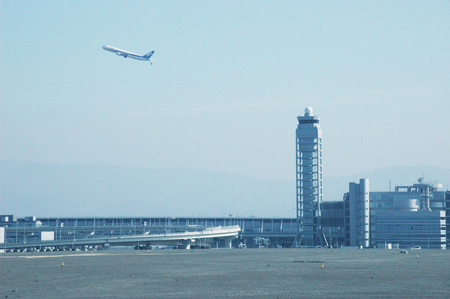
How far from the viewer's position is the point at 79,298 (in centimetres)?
6169

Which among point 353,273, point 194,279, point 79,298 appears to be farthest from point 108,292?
point 353,273

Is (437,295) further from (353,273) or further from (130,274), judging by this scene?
(130,274)

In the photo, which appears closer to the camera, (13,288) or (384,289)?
(384,289)

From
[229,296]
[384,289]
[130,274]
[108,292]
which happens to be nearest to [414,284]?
[384,289]

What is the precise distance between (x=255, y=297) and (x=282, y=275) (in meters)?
30.1

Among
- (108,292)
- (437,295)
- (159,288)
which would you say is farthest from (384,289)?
(108,292)

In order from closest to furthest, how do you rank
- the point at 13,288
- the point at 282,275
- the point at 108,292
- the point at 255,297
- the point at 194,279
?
the point at 255,297, the point at 108,292, the point at 13,288, the point at 194,279, the point at 282,275

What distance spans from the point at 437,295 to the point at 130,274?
47.8 metres

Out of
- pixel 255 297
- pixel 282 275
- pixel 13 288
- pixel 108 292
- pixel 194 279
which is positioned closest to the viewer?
pixel 255 297

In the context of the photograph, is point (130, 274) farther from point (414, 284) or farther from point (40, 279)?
point (414, 284)

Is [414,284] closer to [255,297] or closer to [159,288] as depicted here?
[255,297]

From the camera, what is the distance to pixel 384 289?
67.2 m

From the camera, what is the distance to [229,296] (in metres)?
61.4

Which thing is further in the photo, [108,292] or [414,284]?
[414,284]
